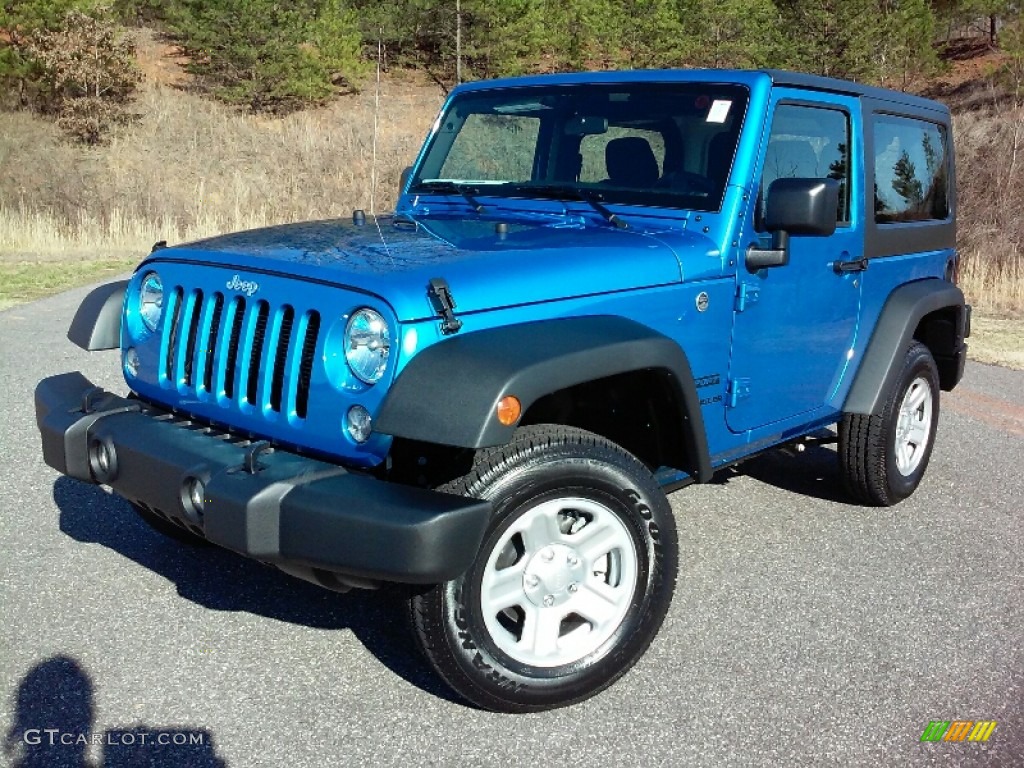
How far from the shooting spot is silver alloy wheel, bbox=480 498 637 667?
307 cm

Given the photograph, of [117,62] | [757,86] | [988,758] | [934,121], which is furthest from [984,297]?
[117,62]

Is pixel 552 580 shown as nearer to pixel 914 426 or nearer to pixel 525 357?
pixel 525 357

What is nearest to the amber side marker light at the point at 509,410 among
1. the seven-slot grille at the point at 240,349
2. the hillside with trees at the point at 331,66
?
the seven-slot grille at the point at 240,349

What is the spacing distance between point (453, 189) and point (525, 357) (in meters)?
1.87

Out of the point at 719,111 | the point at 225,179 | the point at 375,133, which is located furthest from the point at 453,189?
the point at 225,179

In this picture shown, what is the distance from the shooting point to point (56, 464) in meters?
3.45

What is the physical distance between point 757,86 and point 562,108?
0.86 m

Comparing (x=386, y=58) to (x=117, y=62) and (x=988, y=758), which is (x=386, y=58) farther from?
(x=988, y=758)

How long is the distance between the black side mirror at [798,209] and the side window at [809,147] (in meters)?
0.11

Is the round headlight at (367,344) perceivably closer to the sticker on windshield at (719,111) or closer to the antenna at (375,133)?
the antenna at (375,133)

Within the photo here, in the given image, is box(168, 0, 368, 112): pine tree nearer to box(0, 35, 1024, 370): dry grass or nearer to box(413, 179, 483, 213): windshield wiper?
box(0, 35, 1024, 370): dry grass

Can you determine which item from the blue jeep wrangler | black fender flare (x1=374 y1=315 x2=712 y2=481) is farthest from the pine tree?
black fender flare (x1=374 y1=315 x2=712 y2=481)

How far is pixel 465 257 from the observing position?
321 cm

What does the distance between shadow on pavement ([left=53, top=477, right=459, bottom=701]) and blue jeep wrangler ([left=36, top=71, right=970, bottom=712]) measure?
0.52 metres
